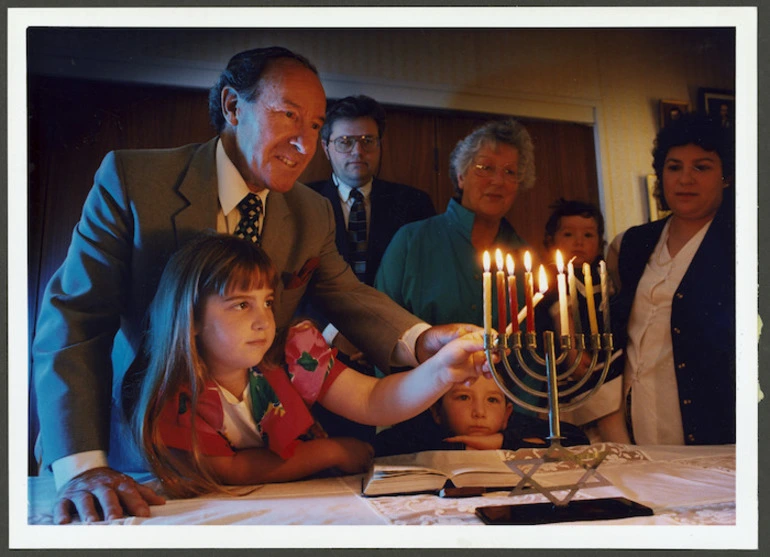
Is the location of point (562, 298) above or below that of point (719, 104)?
below

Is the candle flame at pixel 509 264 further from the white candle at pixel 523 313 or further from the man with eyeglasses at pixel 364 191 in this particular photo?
the man with eyeglasses at pixel 364 191

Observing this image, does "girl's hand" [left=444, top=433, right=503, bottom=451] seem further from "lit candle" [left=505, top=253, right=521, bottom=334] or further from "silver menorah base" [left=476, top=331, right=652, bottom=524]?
"lit candle" [left=505, top=253, right=521, bottom=334]

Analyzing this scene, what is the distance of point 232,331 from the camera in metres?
1.93

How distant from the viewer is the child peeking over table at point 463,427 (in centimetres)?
202

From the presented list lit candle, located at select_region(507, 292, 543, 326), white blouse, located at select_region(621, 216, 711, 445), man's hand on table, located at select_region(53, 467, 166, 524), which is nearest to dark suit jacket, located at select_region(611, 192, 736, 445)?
white blouse, located at select_region(621, 216, 711, 445)

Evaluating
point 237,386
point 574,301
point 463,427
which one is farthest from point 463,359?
point 237,386

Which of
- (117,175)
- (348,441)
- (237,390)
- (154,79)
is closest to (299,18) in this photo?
(154,79)

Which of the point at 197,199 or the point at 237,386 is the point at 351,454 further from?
the point at 197,199

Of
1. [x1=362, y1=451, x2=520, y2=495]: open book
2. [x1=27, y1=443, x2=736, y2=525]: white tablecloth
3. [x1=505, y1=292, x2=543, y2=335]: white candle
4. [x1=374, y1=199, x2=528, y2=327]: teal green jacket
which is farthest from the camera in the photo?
[x1=374, y1=199, x2=528, y2=327]: teal green jacket

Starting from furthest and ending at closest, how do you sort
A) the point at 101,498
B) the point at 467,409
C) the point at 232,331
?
the point at 467,409
the point at 232,331
the point at 101,498

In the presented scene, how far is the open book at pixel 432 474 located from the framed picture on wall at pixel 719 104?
1.11 m

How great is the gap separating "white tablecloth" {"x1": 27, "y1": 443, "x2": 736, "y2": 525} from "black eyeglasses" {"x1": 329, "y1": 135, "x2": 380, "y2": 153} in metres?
0.88

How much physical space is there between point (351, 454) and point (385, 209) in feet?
2.17

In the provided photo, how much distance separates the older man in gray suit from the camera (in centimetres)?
193
